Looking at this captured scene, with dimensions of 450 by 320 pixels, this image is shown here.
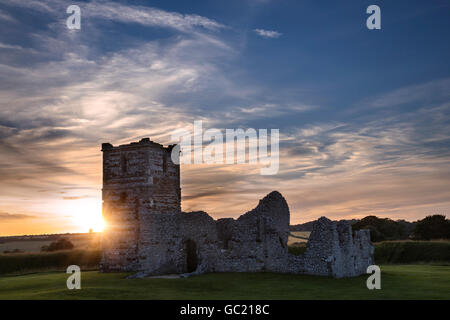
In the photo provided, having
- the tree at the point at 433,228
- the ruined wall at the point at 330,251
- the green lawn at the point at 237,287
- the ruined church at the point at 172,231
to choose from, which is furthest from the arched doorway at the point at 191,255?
the tree at the point at 433,228

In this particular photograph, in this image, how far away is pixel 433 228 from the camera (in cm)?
6103

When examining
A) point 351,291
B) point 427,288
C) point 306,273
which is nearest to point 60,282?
point 306,273

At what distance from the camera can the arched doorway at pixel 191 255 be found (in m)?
30.3

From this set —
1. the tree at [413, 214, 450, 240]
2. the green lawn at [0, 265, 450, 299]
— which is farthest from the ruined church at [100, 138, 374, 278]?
the tree at [413, 214, 450, 240]

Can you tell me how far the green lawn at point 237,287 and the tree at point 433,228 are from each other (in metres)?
36.7

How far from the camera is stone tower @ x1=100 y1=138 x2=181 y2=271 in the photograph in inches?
1140

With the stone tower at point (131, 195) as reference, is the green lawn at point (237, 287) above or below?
below

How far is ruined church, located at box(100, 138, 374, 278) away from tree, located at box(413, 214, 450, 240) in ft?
115

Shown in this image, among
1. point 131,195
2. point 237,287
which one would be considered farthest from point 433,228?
point 237,287

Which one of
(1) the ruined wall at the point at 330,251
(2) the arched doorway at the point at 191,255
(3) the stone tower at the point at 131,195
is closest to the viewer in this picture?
(1) the ruined wall at the point at 330,251

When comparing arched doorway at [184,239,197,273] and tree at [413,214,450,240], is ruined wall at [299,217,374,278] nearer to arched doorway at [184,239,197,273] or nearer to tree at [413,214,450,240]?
arched doorway at [184,239,197,273]

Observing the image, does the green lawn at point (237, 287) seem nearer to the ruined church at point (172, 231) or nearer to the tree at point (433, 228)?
the ruined church at point (172, 231)

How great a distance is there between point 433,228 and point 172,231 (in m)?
42.8

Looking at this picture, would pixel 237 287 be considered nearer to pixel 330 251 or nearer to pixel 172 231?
pixel 330 251
